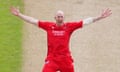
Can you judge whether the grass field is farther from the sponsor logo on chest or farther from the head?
the head

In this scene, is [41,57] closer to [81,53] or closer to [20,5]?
[81,53]

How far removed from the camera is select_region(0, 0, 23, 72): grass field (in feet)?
68.1

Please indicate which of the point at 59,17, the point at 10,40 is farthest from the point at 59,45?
the point at 10,40

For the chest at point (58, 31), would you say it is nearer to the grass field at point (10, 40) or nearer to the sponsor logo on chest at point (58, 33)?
the sponsor logo on chest at point (58, 33)

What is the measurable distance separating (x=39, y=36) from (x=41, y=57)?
1791mm

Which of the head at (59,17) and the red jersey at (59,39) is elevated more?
the head at (59,17)

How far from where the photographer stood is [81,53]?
70.6 feet

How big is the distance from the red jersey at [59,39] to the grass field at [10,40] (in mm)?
3716

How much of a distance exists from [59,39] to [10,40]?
238 inches

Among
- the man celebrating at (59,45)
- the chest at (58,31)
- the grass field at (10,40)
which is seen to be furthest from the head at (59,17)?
the grass field at (10,40)

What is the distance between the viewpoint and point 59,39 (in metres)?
16.8

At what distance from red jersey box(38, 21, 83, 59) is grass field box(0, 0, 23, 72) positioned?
372cm

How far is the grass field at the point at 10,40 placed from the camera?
20.8m

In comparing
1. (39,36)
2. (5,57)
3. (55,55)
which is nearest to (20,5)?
(39,36)
